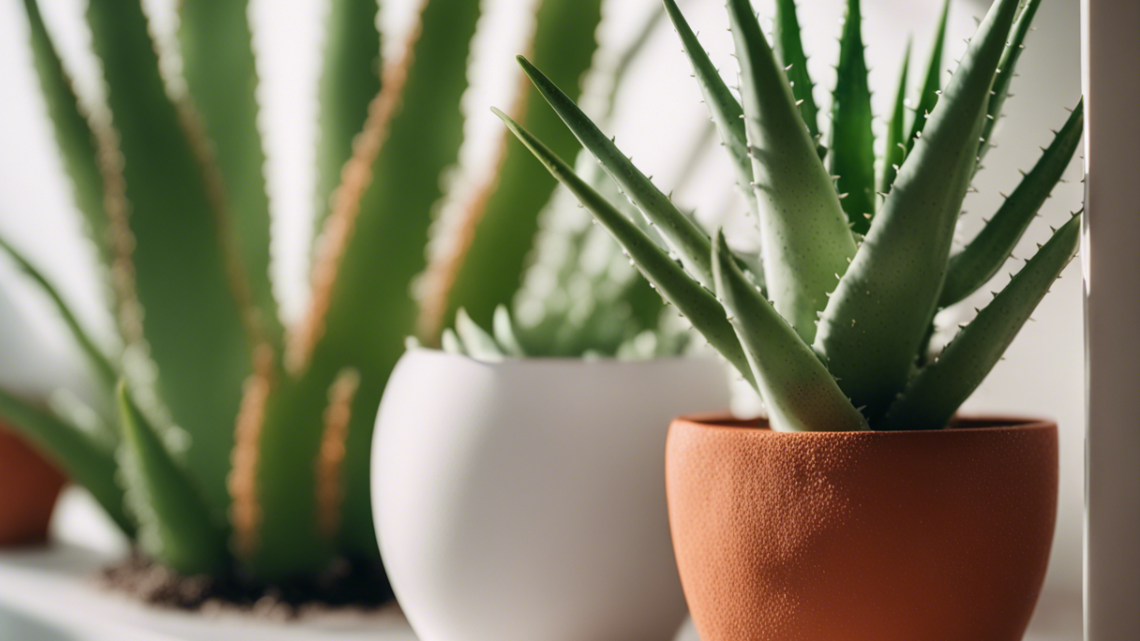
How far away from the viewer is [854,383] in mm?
320

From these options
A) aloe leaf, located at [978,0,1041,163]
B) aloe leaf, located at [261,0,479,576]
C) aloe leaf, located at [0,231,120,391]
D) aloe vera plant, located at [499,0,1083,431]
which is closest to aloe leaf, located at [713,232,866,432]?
aloe vera plant, located at [499,0,1083,431]

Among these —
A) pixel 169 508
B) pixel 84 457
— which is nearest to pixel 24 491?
pixel 84 457

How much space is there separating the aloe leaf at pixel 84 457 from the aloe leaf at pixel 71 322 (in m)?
0.05

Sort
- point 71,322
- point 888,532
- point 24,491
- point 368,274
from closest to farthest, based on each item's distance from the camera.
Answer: point 888,532
point 368,274
point 71,322
point 24,491

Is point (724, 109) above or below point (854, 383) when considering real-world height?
above

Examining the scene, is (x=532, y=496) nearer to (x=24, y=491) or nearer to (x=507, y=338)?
(x=507, y=338)

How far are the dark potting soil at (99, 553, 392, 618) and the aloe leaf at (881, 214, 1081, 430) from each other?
40 cm

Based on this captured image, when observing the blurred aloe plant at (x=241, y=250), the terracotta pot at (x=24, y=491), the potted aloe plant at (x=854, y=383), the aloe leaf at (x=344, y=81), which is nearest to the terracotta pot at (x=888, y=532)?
the potted aloe plant at (x=854, y=383)

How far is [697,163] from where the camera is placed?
2.10ft

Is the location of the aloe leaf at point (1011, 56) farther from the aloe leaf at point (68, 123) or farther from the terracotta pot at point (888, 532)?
the aloe leaf at point (68, 123)

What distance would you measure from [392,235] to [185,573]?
28 centimetres

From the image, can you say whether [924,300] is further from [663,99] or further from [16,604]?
[16,604]

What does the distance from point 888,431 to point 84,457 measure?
2.13ft

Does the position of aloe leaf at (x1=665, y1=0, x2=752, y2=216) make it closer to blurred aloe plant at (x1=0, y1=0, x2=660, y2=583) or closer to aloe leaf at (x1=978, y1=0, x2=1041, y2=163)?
aloe leaf at (x1=978, y1=0, x2=1041, y2=163)
